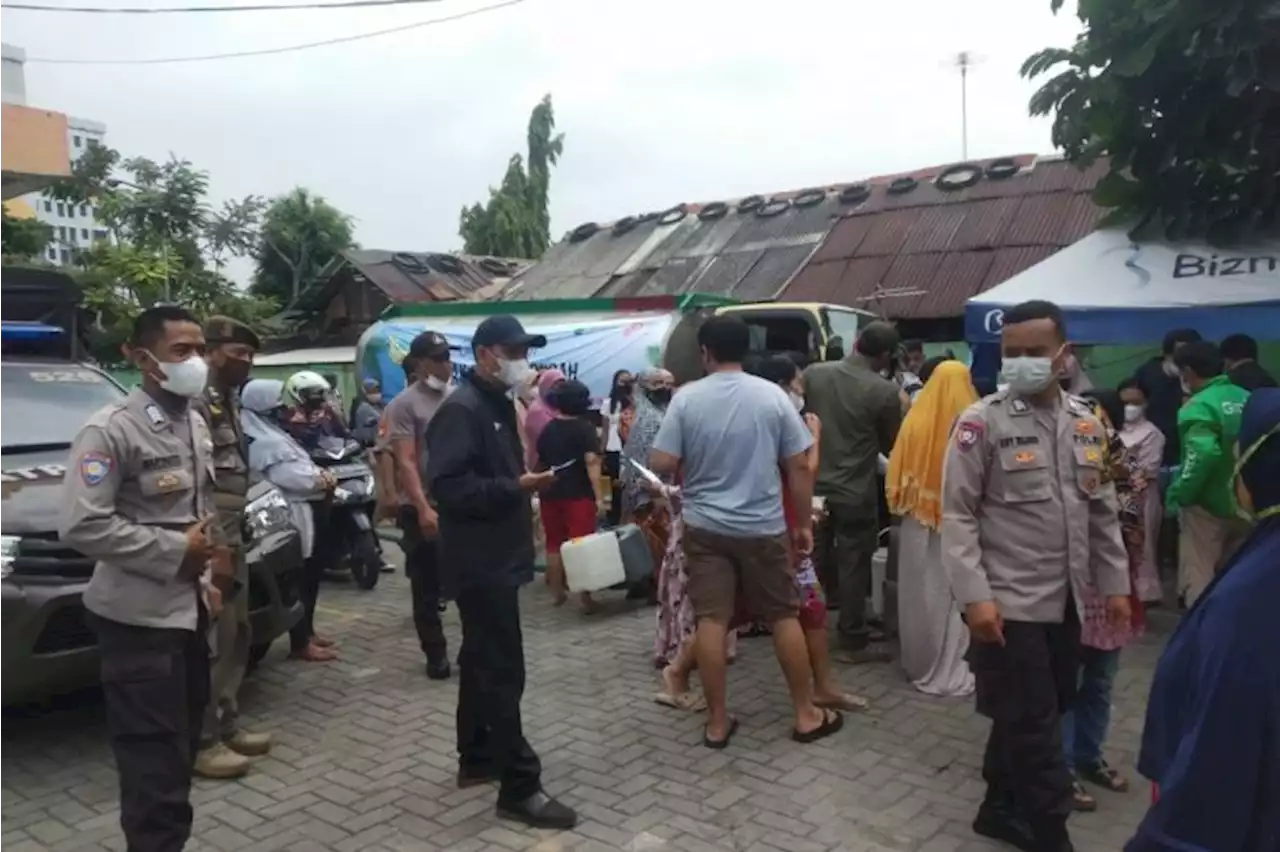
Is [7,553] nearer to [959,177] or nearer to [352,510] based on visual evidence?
[352,510]

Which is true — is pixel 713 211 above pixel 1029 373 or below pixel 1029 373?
above

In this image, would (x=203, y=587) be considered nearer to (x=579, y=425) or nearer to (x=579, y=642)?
(x=579, y=642)

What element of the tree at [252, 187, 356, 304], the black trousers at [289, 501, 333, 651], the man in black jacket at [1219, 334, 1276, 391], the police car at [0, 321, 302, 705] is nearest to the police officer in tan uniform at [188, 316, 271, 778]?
the police car at [0, 321, 302, 705]

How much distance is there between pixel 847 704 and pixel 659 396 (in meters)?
2.67

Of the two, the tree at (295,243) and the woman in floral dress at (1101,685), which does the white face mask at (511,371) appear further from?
the tree at (295,243)

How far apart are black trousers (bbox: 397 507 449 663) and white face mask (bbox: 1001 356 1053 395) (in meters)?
3.30

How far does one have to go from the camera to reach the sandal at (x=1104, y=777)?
14.0ft

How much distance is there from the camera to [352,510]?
8.15 metres

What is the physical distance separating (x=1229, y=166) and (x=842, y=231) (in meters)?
9.91

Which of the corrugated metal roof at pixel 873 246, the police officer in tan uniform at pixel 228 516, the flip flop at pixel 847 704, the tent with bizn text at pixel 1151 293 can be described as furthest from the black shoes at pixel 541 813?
the corrugated metal roof at pixel 873 246

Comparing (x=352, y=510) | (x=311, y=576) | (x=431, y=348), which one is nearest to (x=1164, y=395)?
(x=431, y=348)

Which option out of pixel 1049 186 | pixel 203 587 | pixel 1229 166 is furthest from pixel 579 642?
pixel 1049 186

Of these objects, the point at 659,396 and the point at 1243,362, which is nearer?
the point at 1243,362

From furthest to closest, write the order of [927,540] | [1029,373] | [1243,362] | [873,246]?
[873,246]
[1243,362]
[927,540]
[1029,373]
